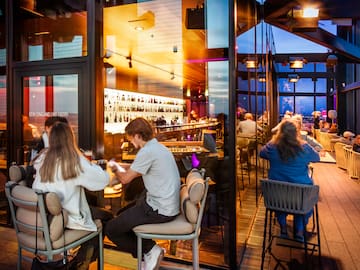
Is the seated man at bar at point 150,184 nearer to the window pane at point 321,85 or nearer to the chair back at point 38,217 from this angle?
the chair back at point 38,217

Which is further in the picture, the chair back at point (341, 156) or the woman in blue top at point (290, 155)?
the chair back at point (341, 156)

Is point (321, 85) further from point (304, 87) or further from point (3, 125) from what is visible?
point (3, 125)

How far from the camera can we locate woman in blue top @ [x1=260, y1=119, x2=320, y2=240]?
11.1 ft

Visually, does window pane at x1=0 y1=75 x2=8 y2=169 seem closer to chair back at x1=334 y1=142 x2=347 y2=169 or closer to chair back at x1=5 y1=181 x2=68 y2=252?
chair back at x1=5 y1=181 x2=68 y2=252

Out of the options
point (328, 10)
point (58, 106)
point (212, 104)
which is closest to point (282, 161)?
point (212, 104)

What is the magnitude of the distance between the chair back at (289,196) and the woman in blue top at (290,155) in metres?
0.50

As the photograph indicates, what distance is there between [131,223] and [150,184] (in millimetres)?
335

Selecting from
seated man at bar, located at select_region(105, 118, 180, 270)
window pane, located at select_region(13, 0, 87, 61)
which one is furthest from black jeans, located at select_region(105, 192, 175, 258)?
window pane, located at select_region(13, 0, 87, 61)

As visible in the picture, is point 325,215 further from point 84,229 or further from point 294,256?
point 84,229

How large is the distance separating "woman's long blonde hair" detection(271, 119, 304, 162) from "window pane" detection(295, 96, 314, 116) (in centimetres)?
2106

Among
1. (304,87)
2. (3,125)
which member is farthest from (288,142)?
(304,87)

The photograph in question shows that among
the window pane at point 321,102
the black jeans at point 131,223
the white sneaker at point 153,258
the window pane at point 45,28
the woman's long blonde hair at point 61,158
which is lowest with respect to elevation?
the white sneaker at point 153,258

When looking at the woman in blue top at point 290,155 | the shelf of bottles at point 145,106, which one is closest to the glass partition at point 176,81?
the shelf of bottles at point 145,106

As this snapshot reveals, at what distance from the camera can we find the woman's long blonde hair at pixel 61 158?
225 centimetres
